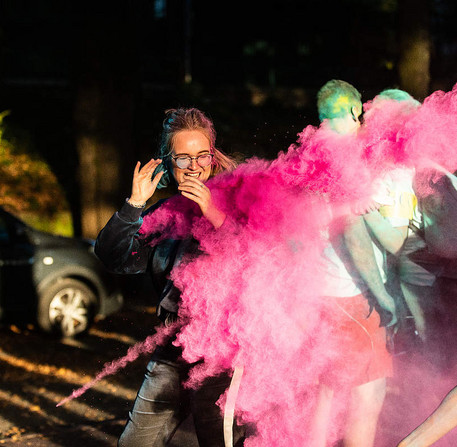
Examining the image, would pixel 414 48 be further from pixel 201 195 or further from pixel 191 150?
pixel 201 195

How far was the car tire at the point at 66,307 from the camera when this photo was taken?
8180 mm

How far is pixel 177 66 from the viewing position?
938 inches

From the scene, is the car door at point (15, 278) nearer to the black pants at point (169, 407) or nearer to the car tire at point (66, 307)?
the car tire at point (66, 307)

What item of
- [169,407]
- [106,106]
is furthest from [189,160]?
[106,106]

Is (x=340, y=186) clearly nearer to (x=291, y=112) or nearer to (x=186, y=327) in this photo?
(x=186, y=327)

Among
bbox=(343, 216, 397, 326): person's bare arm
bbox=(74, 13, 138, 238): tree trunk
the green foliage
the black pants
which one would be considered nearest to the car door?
bbox=(74, 13, 138, 238): tree trunk

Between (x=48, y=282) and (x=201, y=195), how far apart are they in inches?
227

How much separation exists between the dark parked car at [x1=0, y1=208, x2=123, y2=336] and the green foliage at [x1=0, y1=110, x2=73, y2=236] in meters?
6.27

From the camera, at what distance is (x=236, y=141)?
1739cm

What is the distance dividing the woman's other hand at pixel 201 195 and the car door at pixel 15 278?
18.7 ft

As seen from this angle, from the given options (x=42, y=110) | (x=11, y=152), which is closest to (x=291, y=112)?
(x=42, y=110)

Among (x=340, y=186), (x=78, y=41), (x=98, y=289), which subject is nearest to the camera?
(x=340, y=186)

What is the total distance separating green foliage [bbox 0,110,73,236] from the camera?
48.4 ft

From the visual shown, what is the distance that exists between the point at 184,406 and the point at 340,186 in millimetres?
1281
